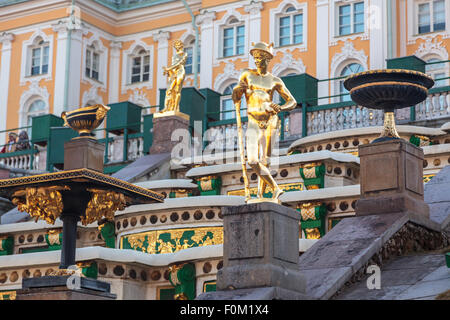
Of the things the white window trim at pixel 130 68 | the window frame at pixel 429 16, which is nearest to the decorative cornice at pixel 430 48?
the window frame at pixel 429 16

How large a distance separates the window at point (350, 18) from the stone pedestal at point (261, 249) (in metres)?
28.8

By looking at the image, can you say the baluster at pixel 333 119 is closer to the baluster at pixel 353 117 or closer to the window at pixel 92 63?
the baluster at pixel 353 117

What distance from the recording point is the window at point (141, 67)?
4744cm

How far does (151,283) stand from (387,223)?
4.99m

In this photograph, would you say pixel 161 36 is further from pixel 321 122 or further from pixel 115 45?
pixel 321 122

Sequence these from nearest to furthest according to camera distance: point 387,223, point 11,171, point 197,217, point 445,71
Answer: point 387,223 → point 197,217 → point 11,171 → point 445,71

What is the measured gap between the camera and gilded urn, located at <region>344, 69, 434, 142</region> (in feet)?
49.4

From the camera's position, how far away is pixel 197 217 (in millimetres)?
19000

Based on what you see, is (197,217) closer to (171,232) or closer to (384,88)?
(171,232)

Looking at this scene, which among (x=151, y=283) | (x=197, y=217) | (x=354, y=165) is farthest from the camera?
(x=354, y=165)

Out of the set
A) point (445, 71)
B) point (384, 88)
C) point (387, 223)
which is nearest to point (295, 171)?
point (384, 88)

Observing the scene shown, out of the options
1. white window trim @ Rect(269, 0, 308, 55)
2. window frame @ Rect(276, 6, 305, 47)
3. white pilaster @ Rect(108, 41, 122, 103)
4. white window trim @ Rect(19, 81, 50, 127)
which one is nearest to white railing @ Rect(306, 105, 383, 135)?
white window trim @ Rect(269, 0, 308, 55)

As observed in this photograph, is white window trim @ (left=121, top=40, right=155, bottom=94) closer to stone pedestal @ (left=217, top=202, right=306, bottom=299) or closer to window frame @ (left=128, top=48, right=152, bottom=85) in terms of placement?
window frame @ (left=128, top=48, right=152, bottom=85)

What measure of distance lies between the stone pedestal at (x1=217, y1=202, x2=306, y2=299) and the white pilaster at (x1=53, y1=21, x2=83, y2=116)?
34.0m
